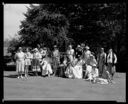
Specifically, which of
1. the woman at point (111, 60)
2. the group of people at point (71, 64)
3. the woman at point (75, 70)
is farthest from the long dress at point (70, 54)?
the woman at point (111, 60)

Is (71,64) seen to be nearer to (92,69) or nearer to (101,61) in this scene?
(92,69)

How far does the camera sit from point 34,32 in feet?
89.2

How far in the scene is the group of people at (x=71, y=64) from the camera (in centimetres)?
1653

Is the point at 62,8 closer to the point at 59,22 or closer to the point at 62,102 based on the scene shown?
the point at 59,22

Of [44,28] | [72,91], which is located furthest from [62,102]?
[44,28]

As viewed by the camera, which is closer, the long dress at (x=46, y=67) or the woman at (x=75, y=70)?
the woman at (x=75, y=70)

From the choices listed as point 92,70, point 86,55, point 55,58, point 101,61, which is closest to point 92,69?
point 92,70

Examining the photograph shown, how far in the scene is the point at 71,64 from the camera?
1786cm

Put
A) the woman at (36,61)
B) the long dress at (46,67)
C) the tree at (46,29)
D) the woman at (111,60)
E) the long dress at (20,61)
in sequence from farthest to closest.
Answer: the tree at (46,29) → the woman at (36,61) → the long dress at (46,67) → the woman at (111,60) → the long dress at (20,61)

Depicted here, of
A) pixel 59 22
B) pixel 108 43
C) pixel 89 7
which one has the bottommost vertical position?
pixel 108 43

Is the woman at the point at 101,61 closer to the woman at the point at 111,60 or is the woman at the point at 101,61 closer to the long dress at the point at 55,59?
the woman at the point at 111,60

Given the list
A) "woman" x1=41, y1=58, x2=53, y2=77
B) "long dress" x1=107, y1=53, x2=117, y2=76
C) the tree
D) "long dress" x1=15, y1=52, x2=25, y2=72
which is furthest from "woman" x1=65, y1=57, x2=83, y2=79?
the tree

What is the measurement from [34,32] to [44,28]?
56.9 inches

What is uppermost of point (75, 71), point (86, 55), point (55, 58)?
point (86, 55)
